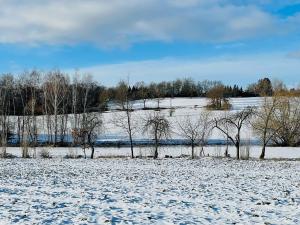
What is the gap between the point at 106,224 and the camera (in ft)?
36.3

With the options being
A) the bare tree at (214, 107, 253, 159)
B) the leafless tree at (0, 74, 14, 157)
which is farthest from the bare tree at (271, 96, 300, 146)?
the leafless tree at (0, 74, 14, 157)

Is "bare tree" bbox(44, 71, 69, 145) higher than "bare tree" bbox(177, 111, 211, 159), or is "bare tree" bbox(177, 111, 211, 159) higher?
"bare tree" bbox(44, 71, 69, 145)

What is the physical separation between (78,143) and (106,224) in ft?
153

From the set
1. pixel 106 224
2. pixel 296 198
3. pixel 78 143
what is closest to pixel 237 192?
pixel 296 198

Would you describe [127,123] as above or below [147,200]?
above

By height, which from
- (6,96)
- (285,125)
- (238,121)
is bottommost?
(285,125)

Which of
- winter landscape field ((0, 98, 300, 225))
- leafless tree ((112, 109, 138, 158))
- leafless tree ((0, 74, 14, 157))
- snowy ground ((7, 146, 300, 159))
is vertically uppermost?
leafless tree ((0, 74, 14, 157))

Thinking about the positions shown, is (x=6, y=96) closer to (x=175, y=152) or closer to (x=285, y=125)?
(x=175, y=152)

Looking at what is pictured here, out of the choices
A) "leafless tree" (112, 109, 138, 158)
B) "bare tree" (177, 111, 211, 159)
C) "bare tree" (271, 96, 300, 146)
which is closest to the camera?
"bare tree" (177, 111, 211, 159)

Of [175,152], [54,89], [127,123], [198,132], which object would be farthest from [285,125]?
[54,89]

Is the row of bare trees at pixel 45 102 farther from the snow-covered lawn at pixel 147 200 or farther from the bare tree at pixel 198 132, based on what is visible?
the snow-covered lawn at pixel 147 200

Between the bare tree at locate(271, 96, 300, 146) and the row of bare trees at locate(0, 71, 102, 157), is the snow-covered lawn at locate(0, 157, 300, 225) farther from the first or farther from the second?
the row of bare trees at locate(0, 71, 102, 157)

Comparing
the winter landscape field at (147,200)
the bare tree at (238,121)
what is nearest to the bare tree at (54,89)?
the bare tree at (238,121)

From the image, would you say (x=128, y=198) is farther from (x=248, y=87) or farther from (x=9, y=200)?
(x=248, y=87)
